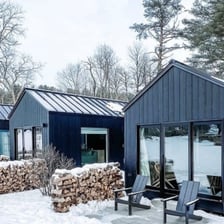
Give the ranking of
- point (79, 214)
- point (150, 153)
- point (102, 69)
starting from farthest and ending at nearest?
point (102, 69) < point (150, 153) < point (79, 214)

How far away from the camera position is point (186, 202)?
693cm

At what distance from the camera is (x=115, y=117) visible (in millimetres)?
14227

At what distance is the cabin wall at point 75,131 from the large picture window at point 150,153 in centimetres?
383

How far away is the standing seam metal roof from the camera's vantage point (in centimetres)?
1254

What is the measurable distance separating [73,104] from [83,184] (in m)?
5.71

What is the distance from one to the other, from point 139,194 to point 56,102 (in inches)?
243

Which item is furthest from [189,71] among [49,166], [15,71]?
[15,71]

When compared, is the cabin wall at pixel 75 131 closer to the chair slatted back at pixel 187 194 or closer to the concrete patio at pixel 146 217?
the concrete patio at pixel 146 217

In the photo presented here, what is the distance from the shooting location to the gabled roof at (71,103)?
12.5 metres

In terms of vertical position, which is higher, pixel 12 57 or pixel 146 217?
pixel 12 57

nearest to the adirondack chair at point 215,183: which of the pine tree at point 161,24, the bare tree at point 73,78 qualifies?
the pine tree at point 161,24

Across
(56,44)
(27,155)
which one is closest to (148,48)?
(56,44)

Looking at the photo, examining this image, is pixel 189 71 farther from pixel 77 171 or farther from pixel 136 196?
pixel 77 171

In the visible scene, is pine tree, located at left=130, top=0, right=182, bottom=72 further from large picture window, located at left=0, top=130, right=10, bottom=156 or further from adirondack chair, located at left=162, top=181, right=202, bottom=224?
adirondack chair, located at left=162, top=181, right=202, bottom=224
